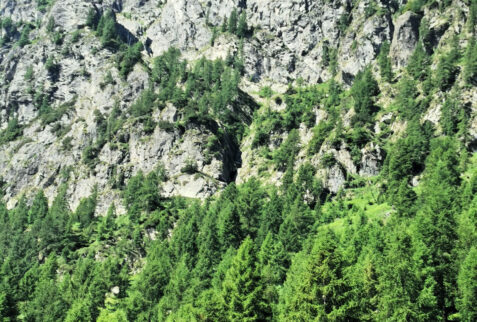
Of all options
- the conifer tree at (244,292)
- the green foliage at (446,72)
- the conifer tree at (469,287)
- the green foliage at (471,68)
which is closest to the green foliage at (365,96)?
the green foliage at (446,72)

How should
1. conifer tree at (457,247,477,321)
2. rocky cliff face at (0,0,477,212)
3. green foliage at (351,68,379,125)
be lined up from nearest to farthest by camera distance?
conifer tree at (457,247,477,321) → green foliage at (351,68,379,125) → rocky cliff face at (0,0,477,212)

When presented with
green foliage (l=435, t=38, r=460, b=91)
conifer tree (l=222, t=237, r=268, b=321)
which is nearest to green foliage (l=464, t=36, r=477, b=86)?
green foliage (l=435, t=38, r=460, b=91)

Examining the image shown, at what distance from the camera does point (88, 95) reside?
185 metres

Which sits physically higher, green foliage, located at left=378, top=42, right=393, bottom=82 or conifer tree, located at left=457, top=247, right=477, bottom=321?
green foliage, located at left=378, top=42, right=393, bottom=82

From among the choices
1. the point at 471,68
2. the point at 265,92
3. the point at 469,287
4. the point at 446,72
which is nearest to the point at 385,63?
the point at 446,72

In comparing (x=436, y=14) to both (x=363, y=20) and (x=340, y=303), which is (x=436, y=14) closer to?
(x=363, y=20)

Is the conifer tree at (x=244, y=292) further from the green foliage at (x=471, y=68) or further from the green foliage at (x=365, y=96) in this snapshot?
the green foliage at (x=471, y=68)

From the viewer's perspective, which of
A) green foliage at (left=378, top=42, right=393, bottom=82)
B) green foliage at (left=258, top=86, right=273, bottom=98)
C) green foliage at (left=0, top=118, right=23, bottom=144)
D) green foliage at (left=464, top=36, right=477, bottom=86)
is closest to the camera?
green foliage at (left=464, top=36, right=477, bottom=86)

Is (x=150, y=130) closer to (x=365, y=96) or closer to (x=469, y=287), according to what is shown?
(x=365, y=96)

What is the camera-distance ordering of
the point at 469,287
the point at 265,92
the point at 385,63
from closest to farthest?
the point at 469,287, the point at 385,63, the point at 265,92

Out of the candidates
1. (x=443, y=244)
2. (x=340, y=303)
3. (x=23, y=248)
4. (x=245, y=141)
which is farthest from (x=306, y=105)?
(x=340, y=303)

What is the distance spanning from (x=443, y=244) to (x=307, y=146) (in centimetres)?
9654

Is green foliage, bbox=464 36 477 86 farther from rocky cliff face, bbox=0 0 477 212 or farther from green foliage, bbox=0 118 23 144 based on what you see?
green foliage, bbox=0 118 23 144

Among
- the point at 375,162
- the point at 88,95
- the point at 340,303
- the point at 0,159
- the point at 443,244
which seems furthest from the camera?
the point at 88,95
